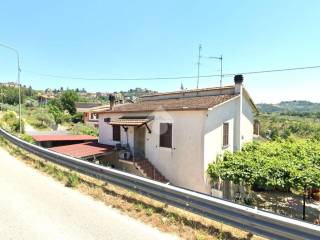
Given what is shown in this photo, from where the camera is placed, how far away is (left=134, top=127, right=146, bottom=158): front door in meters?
17.7

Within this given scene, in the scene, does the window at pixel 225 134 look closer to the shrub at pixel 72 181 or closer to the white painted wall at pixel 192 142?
the white painted wall at pixel 192 142

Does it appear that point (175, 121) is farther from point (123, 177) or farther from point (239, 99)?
point (123, 177)

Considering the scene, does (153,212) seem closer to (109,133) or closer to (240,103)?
(240,103)

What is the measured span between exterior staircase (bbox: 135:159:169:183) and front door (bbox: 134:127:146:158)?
1301 mm

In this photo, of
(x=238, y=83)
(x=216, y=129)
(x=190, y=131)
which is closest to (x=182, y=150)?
(x=190, y=131)

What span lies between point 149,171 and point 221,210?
11.7 meters

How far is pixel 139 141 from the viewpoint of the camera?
17.9 meters

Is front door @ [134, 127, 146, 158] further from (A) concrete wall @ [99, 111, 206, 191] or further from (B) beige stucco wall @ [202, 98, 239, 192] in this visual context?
(B) beige stucco wall @ [202, 98, 239, 192]

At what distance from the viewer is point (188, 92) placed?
19594mm

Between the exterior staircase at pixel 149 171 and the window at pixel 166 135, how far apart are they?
1589 mm

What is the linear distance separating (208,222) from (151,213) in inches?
46.9

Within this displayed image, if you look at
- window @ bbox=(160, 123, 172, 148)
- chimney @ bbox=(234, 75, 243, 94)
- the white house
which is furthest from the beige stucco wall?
window @ bbox=(160, 123, 172, 148)

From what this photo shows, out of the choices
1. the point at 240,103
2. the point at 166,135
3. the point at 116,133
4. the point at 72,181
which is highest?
the point at 240,103

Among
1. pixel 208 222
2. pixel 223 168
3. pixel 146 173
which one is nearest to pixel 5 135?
pixel 146 173
